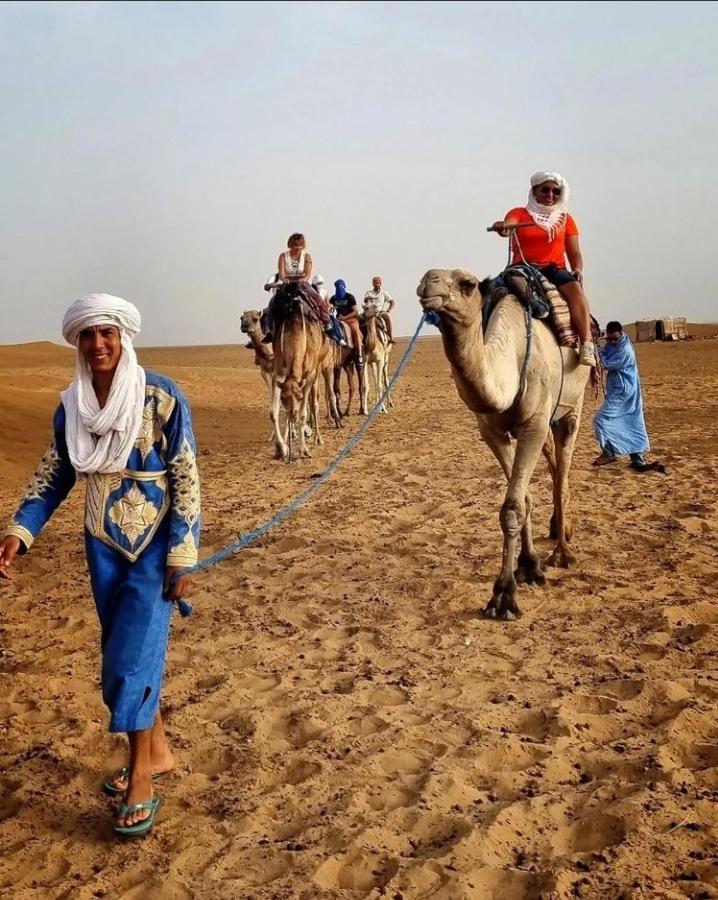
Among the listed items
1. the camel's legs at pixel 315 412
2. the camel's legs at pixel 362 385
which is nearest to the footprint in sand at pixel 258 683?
the camel's legs at pixel 315 412

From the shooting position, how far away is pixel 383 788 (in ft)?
11.7

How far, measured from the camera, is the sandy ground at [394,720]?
121 inches

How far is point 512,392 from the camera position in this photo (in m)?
5.45

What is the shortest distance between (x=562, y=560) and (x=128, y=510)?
166 inches

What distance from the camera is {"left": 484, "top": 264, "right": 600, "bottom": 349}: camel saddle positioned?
621cm

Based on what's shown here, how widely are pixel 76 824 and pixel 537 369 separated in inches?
157

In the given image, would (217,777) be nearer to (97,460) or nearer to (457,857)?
(457,857)

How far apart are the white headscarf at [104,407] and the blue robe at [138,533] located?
0.07 meters

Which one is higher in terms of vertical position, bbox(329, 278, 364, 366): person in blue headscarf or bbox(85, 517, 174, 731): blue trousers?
bbox(329, 278, 364, 366): person in blue headscarf

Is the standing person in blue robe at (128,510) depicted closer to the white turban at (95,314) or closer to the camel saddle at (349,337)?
the white turban at (95,314)

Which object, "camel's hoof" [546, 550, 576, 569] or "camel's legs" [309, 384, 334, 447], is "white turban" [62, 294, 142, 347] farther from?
"camel's legs" [309, 384, 334, 447]

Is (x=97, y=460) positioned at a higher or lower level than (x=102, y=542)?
higher

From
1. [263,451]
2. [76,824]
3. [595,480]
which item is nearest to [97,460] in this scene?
[76,824]

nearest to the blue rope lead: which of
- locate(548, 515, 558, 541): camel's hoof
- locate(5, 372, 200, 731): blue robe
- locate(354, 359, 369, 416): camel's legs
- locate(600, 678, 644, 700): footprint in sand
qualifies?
locate(5, 372, 200, 731): blue robe
